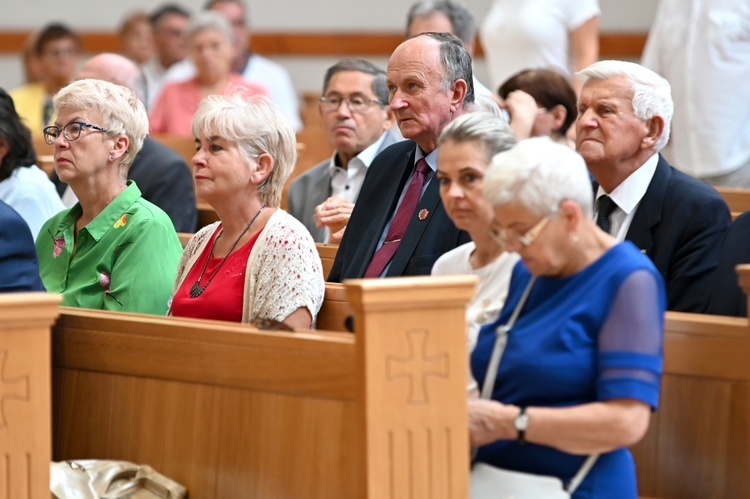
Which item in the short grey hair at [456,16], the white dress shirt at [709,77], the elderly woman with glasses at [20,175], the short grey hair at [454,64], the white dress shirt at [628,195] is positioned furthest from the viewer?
the white dress shirt at [709,77]

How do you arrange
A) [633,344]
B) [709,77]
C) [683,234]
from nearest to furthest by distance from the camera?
[633,344] → [683,234] → [709,77]

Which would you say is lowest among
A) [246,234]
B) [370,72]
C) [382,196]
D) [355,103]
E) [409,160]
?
[246,234]

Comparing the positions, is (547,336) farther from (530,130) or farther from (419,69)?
(530,130)

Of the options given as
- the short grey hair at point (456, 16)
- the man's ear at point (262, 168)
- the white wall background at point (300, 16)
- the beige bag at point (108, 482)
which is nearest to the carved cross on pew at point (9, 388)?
the beige bag at point (108, 482)

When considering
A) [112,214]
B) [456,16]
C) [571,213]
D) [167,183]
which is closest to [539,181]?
[571,213]

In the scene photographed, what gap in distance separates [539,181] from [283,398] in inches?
27.9

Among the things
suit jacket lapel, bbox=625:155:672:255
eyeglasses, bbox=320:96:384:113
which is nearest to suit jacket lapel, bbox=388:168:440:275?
suit jacket lapel, bbox=625:155:672:255

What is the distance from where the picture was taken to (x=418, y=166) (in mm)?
3336

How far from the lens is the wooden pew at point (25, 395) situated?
2369 millimetres

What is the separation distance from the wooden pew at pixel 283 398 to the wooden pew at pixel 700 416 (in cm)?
58

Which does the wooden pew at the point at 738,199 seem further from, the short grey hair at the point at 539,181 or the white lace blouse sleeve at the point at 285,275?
the short grey hair at the point at 539,181

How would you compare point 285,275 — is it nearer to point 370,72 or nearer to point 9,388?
point 9,388

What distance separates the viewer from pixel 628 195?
321cm

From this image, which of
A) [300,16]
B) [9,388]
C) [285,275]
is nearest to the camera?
[9,388]
